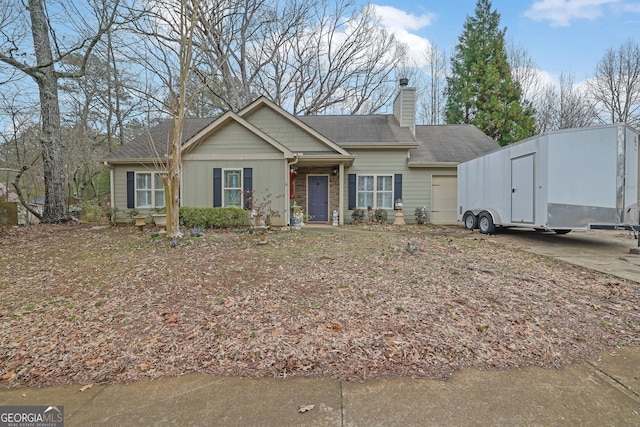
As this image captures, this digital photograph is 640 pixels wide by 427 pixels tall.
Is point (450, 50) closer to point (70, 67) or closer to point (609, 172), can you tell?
point (609, 172)

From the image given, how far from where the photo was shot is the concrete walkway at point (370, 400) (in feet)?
6.63

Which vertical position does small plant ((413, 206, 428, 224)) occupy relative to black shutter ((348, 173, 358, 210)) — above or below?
below

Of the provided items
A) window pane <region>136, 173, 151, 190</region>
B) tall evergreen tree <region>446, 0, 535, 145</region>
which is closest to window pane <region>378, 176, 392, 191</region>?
window pane <region>136, 173, 151, 190</region>

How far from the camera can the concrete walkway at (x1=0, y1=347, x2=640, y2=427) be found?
2021 millimetres

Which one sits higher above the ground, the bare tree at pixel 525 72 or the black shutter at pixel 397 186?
the bare tree at pixel 525 72

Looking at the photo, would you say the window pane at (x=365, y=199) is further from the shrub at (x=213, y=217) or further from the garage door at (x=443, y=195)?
the shrub at (x=213, y=217)

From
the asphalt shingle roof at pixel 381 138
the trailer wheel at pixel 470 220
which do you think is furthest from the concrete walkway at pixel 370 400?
the asphalt shingle roof at pixel 381 138

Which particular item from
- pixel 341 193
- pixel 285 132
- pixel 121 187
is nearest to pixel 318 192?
pixel 341 193

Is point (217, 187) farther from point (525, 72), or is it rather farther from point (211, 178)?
point (525, 72)

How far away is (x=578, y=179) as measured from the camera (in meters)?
6.69

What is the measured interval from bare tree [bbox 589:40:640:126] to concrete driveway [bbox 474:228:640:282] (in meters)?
16.6

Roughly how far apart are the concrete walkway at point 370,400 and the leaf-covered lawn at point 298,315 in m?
0.14

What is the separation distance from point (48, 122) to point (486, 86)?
909 inches

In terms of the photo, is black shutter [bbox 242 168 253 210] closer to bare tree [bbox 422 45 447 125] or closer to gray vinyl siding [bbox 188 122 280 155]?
gray vinyl siding [bbox 188 122 280 155]
